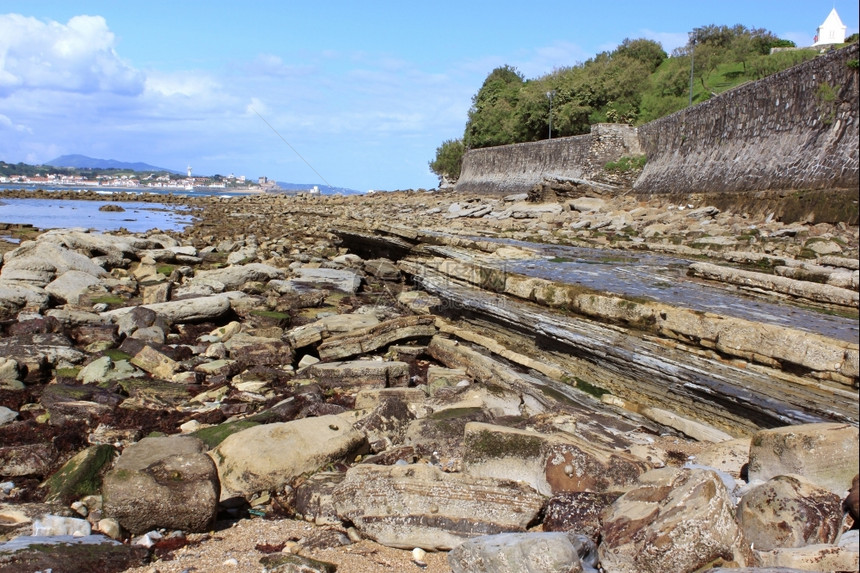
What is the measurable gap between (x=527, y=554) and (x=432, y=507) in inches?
37.9

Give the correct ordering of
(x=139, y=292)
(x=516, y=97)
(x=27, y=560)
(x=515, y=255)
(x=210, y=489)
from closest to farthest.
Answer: (x=27, y=560), (x=210, y=489), (x=515, y=255), (x=139, y=292), (x=516, y=97)

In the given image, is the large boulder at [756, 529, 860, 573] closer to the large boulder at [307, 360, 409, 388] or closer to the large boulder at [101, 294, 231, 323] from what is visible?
the large boulder at [307, 360, 409, 388]

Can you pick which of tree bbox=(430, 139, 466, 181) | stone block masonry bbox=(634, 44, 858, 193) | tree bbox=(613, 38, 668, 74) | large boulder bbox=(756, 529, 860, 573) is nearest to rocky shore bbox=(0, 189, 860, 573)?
large boulder bbox=(756, 529, 860, 573)

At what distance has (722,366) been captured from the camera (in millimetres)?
4137

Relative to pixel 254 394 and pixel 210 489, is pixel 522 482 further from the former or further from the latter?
pixel 254 394

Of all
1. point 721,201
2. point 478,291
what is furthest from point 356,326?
point 721,201

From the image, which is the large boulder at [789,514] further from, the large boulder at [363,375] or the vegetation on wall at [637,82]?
the vegetation on wall at [637,82]

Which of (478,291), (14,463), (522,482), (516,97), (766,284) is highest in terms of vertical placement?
(516,97)

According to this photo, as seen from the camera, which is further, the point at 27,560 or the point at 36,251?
the point at 36,251

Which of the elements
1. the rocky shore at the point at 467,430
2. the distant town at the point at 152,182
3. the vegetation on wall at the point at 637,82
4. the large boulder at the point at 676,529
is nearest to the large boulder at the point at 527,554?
the rocky shore at the point at 467,430

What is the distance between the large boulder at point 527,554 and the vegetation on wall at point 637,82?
27904mm

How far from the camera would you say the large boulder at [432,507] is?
4.01 m

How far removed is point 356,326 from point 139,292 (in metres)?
5.64

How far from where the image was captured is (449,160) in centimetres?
6134
